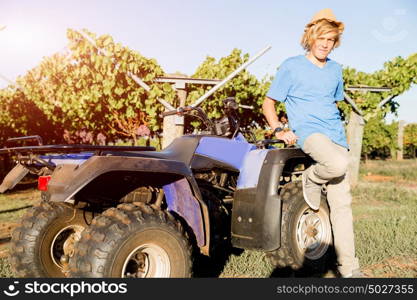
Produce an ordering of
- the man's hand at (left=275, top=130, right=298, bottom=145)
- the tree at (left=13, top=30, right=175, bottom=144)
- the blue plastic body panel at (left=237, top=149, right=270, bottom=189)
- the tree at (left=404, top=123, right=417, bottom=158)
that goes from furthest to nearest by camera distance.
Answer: the tree at (left=404, top=123, right=417, bottom=158), the tree at (left=13, top=30, right=175, bottom=144), the blue plastic body panel at (left=237, top=149, right=270, bottom=189), the man's hand at (left=275, top=130, right=298, bottom=145)

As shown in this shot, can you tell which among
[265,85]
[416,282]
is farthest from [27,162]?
[265,85]

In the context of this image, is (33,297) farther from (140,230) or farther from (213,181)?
(213,181)

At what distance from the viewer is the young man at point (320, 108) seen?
3201mm

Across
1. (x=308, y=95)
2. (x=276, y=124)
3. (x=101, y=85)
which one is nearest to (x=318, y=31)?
(x=308, y=95)

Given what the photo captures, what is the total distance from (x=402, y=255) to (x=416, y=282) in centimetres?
130

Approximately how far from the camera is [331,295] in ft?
9.31

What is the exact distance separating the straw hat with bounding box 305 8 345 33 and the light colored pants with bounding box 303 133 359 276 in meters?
0.86

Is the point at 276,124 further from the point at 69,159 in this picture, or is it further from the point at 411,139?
the point at 411,139

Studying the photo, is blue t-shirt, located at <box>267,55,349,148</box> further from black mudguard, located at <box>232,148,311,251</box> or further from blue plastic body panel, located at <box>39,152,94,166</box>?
blue plastic body panel, located at <box>39,152,94,166</box>

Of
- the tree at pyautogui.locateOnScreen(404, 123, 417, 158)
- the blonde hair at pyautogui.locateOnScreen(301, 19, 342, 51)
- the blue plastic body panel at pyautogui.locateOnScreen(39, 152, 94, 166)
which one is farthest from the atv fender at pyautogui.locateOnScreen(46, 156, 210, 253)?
the tree at pyautogui.locateOnScreen(404, 123, 417, 158)

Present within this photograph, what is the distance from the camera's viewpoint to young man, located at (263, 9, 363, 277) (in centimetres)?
320

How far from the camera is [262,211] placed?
326 centimetres

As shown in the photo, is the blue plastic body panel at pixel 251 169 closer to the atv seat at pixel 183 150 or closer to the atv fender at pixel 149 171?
the atv seat at pixel 183 150

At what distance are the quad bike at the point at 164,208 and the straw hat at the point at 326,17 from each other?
3.21ft
